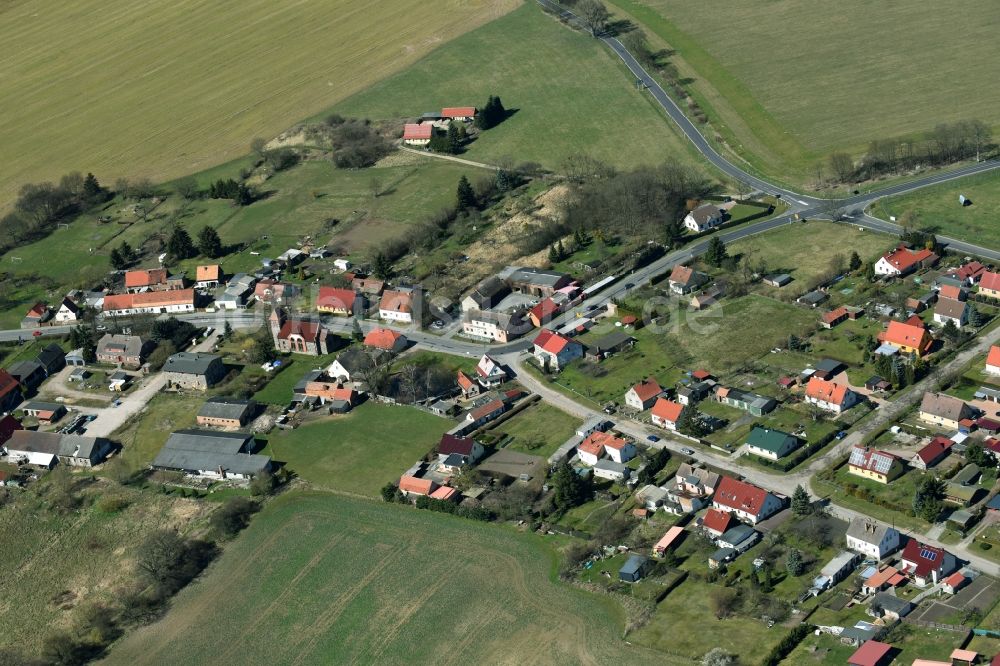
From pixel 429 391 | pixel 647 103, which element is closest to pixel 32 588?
pixel 429 391

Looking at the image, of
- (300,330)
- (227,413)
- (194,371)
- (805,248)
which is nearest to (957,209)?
(805,248)

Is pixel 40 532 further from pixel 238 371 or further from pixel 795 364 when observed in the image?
pixel 795 364

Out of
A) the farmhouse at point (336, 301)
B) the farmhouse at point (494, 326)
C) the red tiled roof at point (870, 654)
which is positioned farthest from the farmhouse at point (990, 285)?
the farmhouse at point (336, 301)

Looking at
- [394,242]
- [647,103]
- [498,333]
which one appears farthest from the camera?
[647,103]

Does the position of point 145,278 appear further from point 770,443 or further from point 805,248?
point 770,443

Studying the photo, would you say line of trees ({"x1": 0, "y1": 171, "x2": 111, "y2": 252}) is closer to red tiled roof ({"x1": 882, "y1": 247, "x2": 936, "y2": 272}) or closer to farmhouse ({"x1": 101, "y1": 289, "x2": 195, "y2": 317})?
farmhouse ({"x1": 101, "y1": 289, "x2": 195, "y2": 317})
